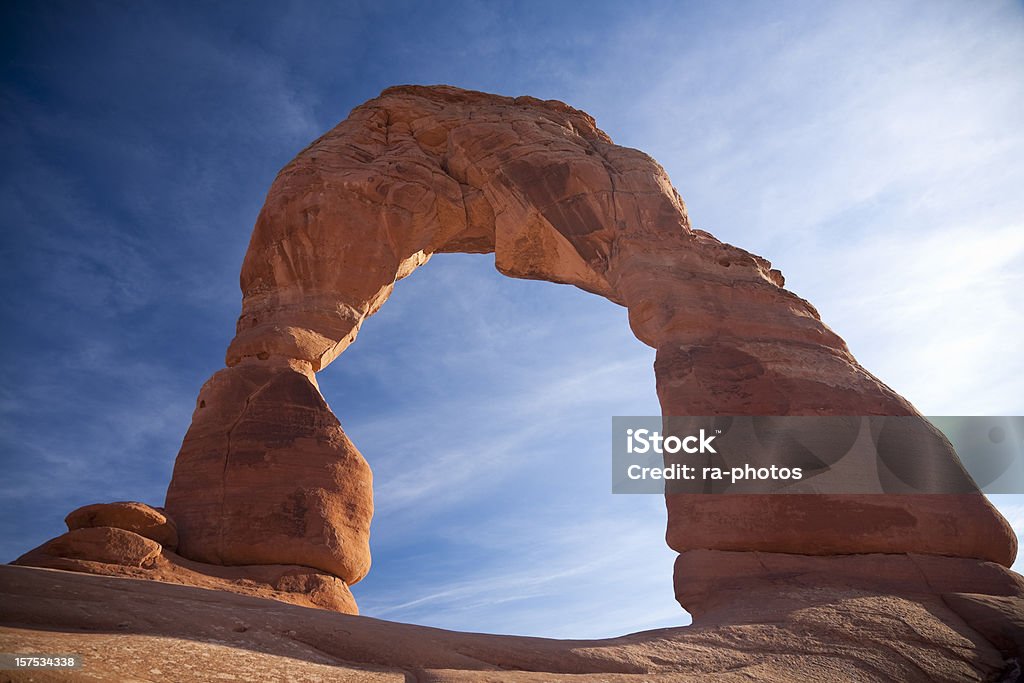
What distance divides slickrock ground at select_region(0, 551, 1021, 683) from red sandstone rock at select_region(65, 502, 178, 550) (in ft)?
9.97

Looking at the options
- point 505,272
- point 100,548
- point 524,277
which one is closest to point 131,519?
point 100,548

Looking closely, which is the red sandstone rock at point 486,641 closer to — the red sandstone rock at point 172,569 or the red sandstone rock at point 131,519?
the red sandstone rock at point 172,569

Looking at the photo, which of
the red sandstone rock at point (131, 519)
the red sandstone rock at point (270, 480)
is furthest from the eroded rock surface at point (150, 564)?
the red sandstone rock at point (270, 480)

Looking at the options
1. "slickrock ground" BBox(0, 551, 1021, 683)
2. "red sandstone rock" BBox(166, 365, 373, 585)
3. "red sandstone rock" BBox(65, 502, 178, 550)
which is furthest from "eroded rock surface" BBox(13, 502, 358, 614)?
"slickrock ground" BBox(0, 551, 1021, 683)

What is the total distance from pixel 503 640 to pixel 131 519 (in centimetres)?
553

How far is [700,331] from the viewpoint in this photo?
10.8 meters

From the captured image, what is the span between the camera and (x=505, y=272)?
568 inches

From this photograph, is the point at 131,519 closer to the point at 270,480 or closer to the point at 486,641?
the point at 270,480

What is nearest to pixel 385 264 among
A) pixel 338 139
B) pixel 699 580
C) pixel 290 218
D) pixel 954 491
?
pixel 290 218

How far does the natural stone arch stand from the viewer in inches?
347

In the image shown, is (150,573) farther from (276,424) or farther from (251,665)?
(251,665)

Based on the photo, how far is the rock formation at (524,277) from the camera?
334 inches

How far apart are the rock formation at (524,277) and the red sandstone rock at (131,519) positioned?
0.09ft

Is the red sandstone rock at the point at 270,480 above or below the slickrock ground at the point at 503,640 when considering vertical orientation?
above
